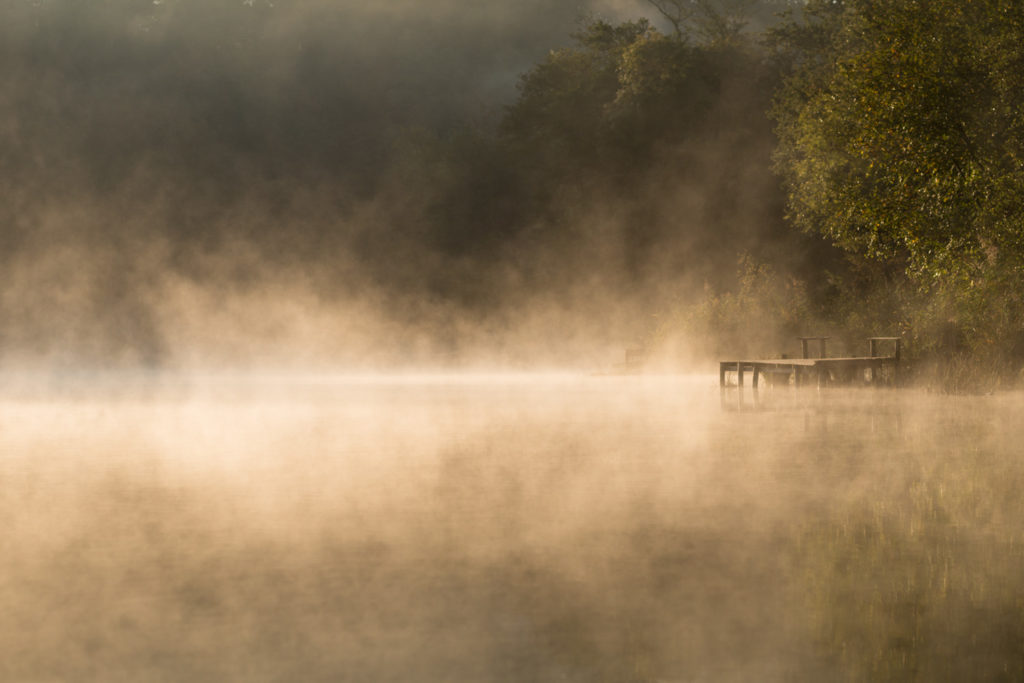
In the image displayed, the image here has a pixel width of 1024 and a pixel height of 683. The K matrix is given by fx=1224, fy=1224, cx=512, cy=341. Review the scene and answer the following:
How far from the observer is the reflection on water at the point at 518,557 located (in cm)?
482

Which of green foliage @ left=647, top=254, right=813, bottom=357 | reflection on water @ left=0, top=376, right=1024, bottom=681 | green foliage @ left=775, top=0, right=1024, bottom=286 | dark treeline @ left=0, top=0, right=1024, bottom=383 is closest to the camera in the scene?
reflection on water @ left=0, top=376, right=1024, bottom=681

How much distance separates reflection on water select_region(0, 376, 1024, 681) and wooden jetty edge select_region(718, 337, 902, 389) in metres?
9.37

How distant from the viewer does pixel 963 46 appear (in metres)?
19.5

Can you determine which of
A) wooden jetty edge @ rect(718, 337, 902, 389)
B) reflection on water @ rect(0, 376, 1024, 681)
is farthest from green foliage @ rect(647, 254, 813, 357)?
reflection on water @ rect(0, 376, 1024, 681)

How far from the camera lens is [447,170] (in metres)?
51.6

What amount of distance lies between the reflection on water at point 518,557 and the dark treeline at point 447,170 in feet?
48.1

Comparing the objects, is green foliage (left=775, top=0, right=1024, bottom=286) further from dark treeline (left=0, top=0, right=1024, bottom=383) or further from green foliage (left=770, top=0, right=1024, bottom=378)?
dark treeline (left=0, top=0, right=1024, bottom=383)

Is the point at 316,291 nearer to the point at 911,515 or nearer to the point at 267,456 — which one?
the point at 267,456

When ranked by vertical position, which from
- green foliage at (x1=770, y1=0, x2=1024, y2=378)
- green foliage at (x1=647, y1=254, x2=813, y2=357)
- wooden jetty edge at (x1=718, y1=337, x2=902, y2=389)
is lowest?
wooden jetty edge at (x1=718, y1=337, x2=902, y2=389)

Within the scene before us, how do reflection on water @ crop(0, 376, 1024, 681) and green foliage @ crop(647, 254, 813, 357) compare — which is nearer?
reflection on water @ crop(0, 376, 1024, 681)

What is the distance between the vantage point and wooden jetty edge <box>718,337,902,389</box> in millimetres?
24438

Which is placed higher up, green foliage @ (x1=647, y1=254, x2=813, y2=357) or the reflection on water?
green foliage @ (x1=647, y1=254, x2=813, y2=357)

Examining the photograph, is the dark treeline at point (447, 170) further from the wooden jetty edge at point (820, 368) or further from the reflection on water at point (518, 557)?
the reflection on water at point (518, 557)

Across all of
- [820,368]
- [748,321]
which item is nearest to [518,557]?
[820,368]
